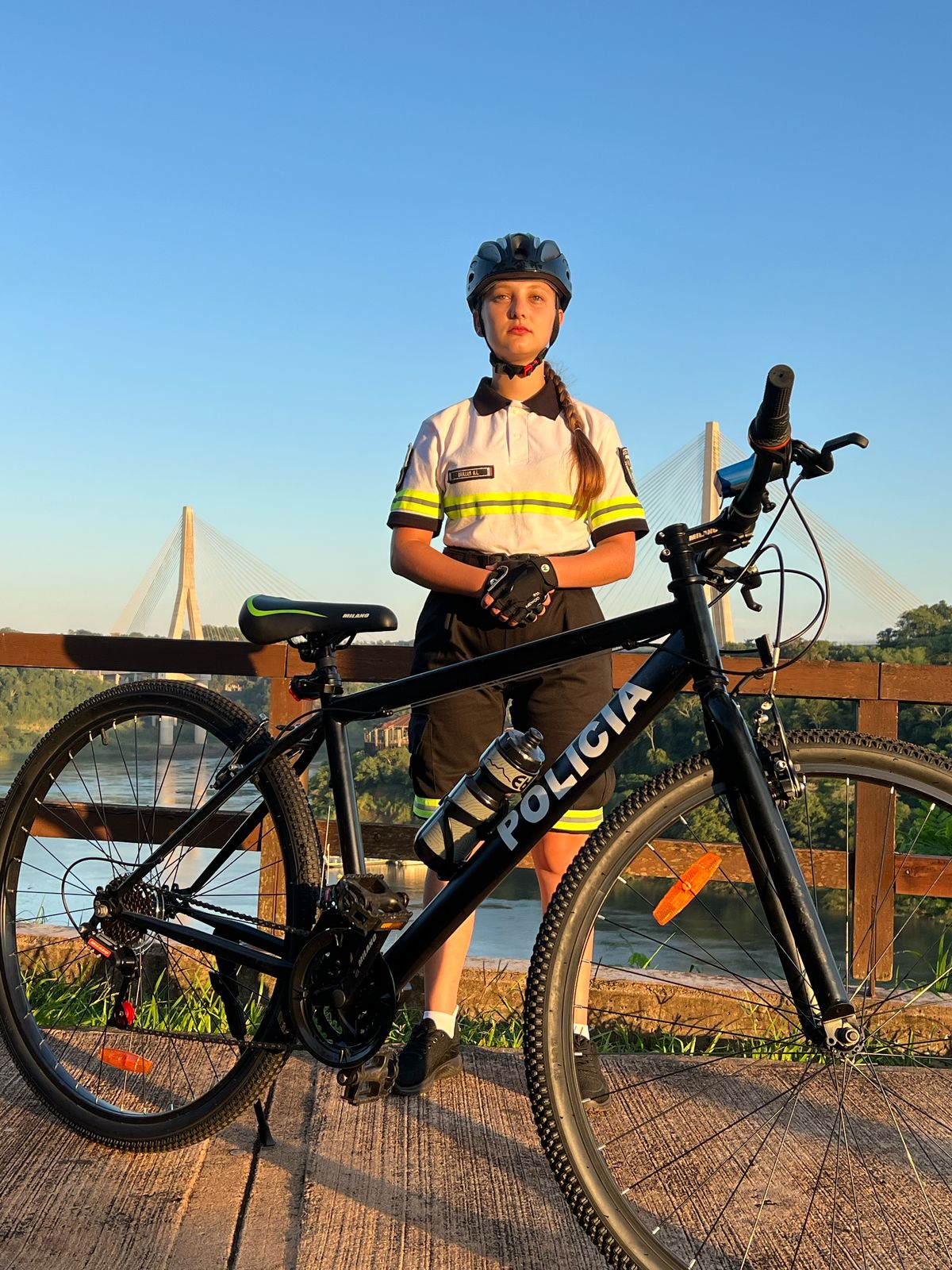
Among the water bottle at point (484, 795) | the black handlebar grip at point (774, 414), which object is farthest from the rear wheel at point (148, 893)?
the black handlebar grip at point (774, 414)

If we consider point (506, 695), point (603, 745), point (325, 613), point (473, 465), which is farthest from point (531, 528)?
point (603, 745)

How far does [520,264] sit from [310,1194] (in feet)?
6.26

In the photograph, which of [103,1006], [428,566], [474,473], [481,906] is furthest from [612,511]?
[103,1006]

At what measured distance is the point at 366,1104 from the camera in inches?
90.4

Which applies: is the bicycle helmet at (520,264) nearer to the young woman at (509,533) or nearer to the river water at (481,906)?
the young woman at (509,533)

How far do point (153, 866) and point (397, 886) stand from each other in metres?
0.59

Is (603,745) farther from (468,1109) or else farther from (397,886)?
(468,1109)

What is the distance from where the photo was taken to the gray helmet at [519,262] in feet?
8.02

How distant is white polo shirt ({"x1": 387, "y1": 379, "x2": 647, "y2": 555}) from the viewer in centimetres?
248

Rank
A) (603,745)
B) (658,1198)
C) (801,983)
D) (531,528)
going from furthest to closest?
1. (531,528)
2. (658,1198)
3. (603,745)
4. (801,983)

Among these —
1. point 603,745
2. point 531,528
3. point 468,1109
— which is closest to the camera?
point 603,745

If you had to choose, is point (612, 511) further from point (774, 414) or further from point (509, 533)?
point (774, 414)

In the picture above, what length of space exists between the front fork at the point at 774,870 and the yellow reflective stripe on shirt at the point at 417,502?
0.99 m

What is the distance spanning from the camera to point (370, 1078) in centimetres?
190
